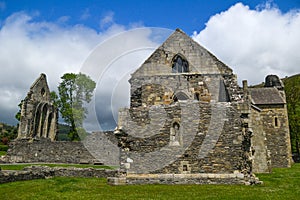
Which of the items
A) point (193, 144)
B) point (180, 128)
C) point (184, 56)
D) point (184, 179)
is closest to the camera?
point (184, 179)

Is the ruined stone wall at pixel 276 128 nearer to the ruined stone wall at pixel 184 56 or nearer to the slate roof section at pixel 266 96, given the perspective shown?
the slate roof section at pixel 266 96

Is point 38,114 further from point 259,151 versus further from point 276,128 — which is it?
point 276,128

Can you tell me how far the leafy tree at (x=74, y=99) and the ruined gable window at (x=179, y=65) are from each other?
59.8ft

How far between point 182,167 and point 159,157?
1.18 metres

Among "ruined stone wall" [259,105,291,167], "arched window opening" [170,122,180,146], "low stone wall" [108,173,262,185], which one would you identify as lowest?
"low stone wall" [108,173,262,185]

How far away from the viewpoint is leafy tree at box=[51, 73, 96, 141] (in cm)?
3375

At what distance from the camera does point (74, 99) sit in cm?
3509

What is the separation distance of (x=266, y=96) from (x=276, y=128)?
12.3 ft

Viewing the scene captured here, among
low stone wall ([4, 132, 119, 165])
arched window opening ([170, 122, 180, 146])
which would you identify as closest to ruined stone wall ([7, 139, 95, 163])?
low stone wall ([4, 132, 119, 165])

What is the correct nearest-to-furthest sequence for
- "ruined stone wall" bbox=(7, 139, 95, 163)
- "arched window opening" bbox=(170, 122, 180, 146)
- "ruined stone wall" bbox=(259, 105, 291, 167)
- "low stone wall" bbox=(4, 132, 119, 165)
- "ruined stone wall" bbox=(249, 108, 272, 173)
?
"arched window opening" bbox=(170, 122, 180, 146) < "ruined stone wall" bbox=(249, 108, 272, 173) < "low stone wall" bbox=(4, 132, 119, 165) < "ruined stone wall" bbox=(7, 139, 95, 163) < "ruined stone wall" bbox=(259, 105, 291, 167)

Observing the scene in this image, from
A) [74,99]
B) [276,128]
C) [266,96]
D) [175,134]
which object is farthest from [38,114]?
[276,128]

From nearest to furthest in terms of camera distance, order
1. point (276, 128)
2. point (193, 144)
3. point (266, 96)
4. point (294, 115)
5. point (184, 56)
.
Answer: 1. point (193, 144)
2. point (184, 56)
3. point (276, 128)
4. point (266, 96)
5. point (294, 115)

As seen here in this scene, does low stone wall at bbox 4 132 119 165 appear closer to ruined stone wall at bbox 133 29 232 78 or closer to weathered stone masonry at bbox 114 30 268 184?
ruined stone wall at bbox 133 29 232 78

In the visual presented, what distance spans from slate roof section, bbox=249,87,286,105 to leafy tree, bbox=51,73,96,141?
20604mm
